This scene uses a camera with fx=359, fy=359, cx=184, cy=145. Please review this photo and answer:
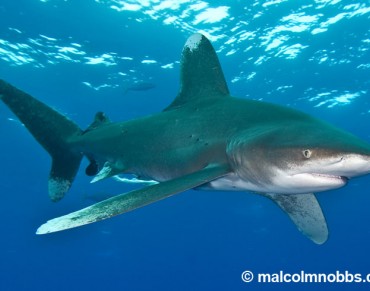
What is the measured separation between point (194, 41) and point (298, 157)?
283 centimetres

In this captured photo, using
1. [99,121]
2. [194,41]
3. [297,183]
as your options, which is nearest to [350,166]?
[297,183]

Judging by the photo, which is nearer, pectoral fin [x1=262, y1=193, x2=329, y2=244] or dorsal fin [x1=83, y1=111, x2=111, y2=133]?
pectoral fin [x1=262, y1=193, x2=329, y2=244]

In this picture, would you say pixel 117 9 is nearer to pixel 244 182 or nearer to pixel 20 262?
pixel 244 182

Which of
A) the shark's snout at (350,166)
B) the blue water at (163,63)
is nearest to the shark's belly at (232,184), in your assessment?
the shark's snout at (350,166)

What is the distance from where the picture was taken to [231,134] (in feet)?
15.1

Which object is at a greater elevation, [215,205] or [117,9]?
[117,9]

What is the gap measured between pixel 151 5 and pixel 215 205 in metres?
24.2

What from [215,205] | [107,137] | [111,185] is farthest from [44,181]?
[107,137]

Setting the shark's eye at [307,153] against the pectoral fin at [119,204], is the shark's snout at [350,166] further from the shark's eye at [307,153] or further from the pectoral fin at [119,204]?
the pectoral fin at [119,204]

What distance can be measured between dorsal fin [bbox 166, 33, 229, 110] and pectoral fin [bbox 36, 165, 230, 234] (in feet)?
6.74

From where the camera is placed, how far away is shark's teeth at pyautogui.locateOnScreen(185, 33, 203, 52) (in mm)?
5500

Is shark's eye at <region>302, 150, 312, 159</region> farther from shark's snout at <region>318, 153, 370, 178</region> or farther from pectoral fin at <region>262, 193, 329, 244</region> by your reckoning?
pectoral fin at <region>262, 193, 329, 244</region>

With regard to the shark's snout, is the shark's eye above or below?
above

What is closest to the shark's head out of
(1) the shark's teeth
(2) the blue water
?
(1) the shark's teeth
